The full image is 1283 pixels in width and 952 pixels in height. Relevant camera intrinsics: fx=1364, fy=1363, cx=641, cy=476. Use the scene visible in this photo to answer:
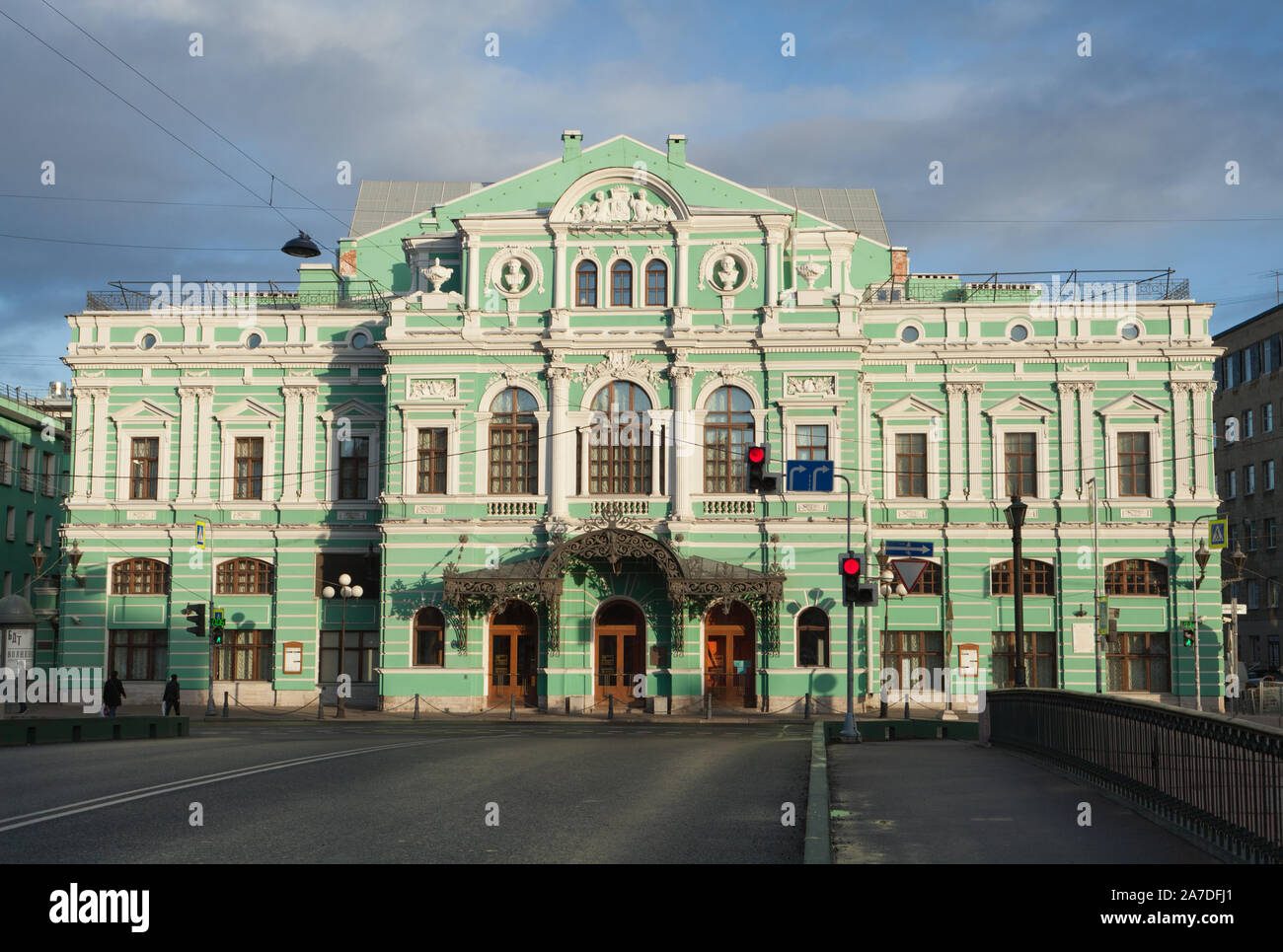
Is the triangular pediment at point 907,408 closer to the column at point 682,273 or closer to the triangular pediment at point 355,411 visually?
the column at point 682,273

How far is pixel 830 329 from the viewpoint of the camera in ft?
140

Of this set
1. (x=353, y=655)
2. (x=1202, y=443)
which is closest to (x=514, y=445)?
(x=353, y=655)

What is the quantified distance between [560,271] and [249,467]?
13.1 metres

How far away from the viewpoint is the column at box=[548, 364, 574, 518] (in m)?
42.5

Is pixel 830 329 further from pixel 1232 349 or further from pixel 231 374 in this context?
pixel 1232 349

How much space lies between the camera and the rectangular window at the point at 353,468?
153ft

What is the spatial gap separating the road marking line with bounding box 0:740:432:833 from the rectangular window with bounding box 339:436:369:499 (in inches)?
990

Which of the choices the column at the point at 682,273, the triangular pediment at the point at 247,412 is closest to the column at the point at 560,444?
the column at the point at 682,273

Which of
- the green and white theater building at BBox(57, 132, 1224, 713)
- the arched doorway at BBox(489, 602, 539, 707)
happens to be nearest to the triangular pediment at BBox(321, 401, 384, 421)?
the green and white theater building at BBox(57, 132, 1224, 713)

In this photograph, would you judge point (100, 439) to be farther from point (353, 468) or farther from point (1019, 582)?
point (1019, 582)

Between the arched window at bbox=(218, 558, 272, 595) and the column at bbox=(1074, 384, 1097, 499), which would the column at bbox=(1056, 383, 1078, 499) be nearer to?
the column at bbox=(1074, 384, 1097, 499)

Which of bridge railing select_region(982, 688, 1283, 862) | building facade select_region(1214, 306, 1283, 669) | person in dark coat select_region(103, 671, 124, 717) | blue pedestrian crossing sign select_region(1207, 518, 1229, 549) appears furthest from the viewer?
building facade select_region(1214, 306, 1283, 669)
